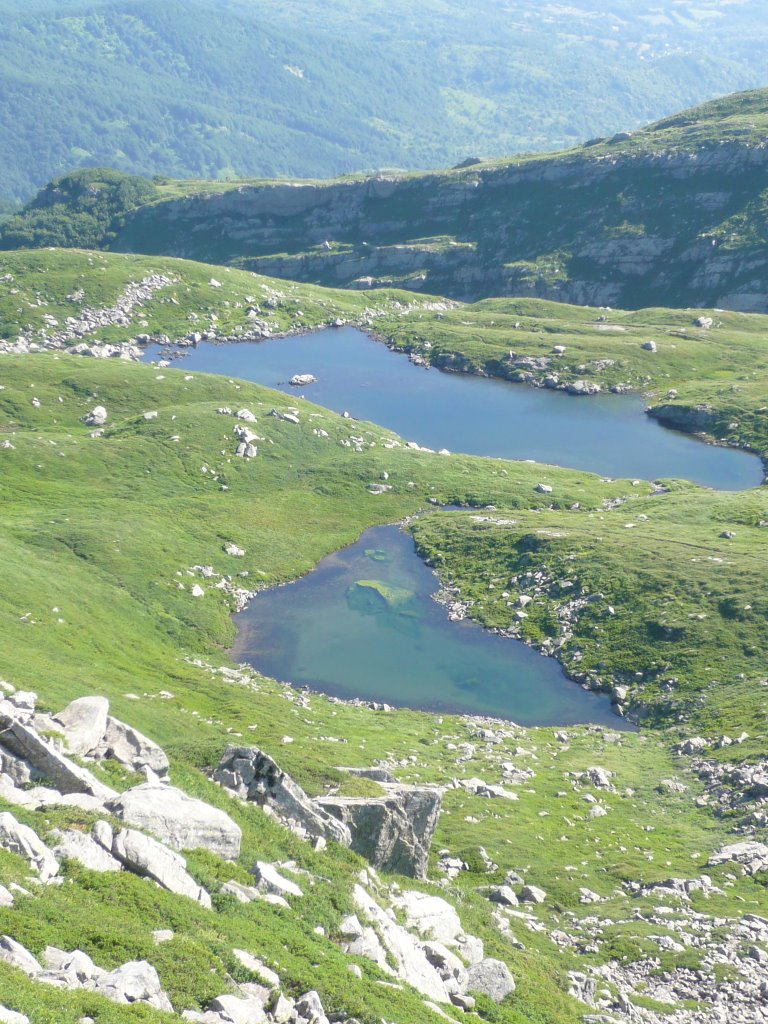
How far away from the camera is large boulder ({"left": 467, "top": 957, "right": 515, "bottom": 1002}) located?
33969 mm

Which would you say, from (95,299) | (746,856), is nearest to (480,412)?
(95,299)

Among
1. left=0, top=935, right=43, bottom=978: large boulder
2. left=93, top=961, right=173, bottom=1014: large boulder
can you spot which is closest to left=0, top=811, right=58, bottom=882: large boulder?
left=0, top=935, right=43, bottom=978: large boulder

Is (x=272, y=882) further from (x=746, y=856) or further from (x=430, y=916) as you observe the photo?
(x=746, y=856)

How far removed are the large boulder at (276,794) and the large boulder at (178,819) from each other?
5.09m

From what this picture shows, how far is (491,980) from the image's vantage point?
34.4 meters

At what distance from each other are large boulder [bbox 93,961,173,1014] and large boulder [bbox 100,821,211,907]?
4447 millimetres

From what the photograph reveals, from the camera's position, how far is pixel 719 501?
112m

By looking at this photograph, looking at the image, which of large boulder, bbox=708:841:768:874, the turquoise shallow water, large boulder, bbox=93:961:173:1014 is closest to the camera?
large boulder, bbox=93:961:173:1014

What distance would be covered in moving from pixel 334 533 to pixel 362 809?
6671cm

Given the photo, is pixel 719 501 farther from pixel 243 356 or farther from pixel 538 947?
pixel 243 356

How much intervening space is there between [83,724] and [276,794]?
7.89 metres

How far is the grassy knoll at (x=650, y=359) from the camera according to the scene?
6166 inches

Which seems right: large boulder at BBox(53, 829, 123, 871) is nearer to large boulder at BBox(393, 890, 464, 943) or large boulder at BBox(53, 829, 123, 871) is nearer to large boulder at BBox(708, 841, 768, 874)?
large boulder at BBox(393, 890, 464, 943)

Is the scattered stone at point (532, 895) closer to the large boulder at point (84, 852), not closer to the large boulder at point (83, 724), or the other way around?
the large boulder at point (83, 724)
